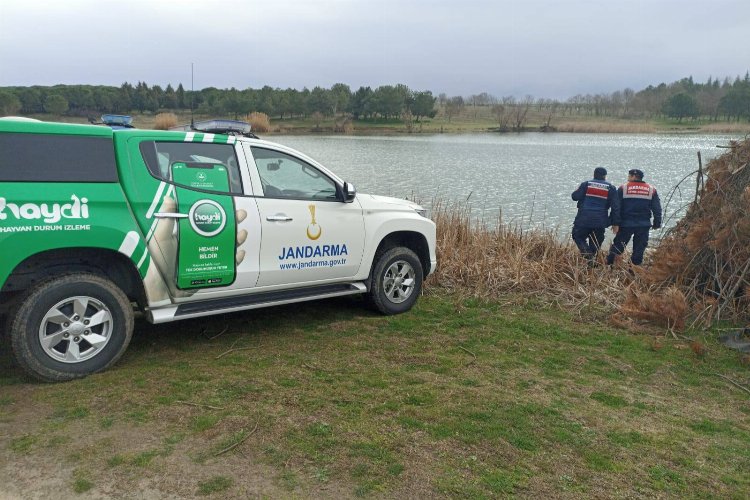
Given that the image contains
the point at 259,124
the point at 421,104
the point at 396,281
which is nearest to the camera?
the point at 396,281

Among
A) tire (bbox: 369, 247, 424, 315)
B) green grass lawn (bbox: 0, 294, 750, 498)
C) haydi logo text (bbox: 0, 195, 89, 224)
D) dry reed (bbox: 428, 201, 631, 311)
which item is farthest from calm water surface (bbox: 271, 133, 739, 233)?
haydi logo text (bbox: 0, 195, 89, 224)

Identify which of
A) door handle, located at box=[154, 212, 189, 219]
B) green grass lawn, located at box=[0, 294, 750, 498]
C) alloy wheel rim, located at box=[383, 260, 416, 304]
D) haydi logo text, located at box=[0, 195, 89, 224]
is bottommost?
green grass lawn, located at box=[0, 294, 750, 498]

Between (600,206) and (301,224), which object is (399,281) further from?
(600,206)

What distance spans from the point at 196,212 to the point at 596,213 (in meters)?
7.47

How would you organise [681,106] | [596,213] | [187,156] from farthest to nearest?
[681,106]
[596,213]
[187,156]

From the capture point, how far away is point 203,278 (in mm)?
5066

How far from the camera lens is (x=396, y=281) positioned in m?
6.78

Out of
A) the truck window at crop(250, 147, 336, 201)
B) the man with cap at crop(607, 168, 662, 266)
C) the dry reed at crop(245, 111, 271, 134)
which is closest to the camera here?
the truck window at crop(250, 147, 336, 201)

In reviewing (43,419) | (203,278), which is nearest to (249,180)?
(203,278)

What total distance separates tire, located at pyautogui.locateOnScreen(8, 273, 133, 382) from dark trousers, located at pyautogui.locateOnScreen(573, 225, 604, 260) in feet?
25.7

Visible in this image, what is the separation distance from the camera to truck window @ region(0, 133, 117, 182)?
4.27m

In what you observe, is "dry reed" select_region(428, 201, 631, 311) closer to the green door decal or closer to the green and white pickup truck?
the green and white pickup truck

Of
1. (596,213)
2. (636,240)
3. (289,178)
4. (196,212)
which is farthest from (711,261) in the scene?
(196,212)

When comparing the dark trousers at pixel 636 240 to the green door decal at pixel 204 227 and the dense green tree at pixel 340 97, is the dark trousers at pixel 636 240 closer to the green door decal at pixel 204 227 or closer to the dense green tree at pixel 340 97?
the green door decal at pixel 204 227
